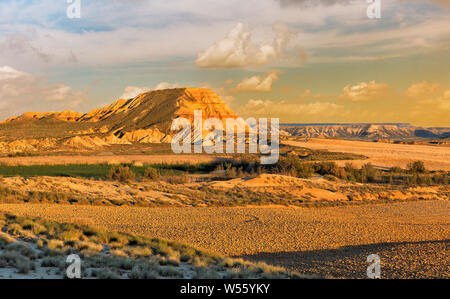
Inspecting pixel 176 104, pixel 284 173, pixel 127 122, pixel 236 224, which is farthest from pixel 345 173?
pixel 127 122

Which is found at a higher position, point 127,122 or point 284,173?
point 127,122

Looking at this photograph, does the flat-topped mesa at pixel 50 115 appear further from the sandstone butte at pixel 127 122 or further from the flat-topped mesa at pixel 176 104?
the flat-topped mesa at pixel 176 104

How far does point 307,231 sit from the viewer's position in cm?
1631

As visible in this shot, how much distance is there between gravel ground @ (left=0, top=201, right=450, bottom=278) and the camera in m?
11.2

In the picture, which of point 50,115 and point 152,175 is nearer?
point 152,175

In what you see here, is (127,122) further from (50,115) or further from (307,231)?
(307,231)

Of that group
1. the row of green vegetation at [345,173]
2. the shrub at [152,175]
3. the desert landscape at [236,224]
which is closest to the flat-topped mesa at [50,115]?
the desert landscape at [236,224]

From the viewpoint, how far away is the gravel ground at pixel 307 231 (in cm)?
1120

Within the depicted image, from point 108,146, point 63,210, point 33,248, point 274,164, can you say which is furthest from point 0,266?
point 108,146

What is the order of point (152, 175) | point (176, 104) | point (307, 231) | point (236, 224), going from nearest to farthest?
point (307, 231) → point (236, 224) → point (152, 175) → point (176, 104)

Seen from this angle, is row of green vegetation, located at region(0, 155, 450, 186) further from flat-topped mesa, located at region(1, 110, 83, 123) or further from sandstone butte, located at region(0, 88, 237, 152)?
flat-topped mesa, located at region(1, 110, 83, 123)

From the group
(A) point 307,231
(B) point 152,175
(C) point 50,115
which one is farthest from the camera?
(C) point 50,115

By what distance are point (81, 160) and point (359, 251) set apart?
49767mm
